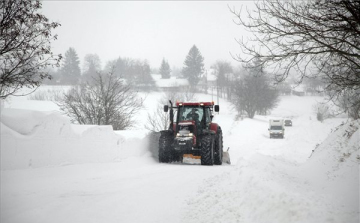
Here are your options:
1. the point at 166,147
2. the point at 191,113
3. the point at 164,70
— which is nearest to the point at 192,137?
the point at 166,147

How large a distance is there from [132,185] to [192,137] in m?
4.03

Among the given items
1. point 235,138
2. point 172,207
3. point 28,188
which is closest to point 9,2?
point 28,188

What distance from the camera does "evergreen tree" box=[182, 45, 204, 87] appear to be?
7981cm

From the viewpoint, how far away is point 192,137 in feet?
33.0

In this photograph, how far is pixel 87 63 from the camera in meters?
105

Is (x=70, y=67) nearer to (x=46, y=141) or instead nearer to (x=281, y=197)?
(x=46, y=141)

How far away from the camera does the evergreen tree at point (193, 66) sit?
79.8 m

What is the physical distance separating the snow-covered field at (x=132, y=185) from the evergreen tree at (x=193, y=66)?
233ft

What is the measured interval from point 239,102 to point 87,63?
243 feet

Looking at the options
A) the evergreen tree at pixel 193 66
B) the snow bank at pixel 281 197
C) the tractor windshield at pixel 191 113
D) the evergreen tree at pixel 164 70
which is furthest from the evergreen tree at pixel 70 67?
the snow bank at pixel 281 197

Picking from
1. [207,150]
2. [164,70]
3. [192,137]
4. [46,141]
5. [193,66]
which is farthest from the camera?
[164,70]

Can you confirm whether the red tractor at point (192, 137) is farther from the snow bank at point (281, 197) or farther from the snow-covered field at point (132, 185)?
the snow bank at point (281, 197)

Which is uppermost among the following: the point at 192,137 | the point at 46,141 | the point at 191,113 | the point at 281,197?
the point at 191,113

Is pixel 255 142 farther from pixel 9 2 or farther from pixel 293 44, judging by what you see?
pixel 9 2
